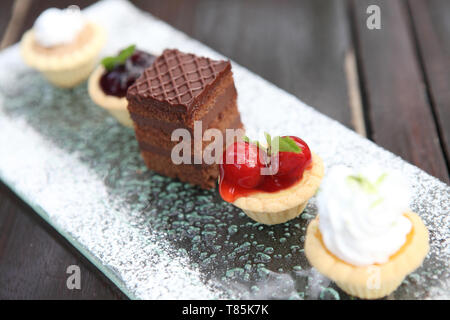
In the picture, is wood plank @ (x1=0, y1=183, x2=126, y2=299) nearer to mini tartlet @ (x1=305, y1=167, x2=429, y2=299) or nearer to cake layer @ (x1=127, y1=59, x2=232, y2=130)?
cake layer @ (x1=127, y1=59, x2=232, y2=130)

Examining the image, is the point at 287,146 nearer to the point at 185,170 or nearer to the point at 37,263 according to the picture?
the point at 185,170

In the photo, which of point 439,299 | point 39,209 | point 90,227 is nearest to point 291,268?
point 439,299

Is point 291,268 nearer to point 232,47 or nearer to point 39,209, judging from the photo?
point 39,209

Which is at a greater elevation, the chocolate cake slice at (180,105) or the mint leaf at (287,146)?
A: the mint leaf at (287,146)

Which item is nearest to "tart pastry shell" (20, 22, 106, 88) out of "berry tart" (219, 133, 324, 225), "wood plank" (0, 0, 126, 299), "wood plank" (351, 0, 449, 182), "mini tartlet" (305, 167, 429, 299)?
"wood plank" (0, 0, 126, 299)

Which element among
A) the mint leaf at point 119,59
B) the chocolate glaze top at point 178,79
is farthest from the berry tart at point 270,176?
the mint leaf at point 119,59

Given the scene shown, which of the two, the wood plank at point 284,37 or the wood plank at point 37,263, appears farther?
the wood plank at point 284,37

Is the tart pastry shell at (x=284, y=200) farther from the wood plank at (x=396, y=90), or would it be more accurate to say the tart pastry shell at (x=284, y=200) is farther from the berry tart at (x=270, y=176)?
the wood plank at (x=396, y=90)
